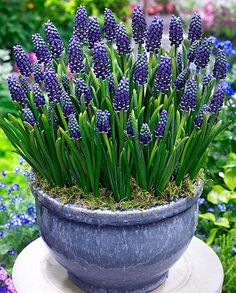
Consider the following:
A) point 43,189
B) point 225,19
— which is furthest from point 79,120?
point 225,19

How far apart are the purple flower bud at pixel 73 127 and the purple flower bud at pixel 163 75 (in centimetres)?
23

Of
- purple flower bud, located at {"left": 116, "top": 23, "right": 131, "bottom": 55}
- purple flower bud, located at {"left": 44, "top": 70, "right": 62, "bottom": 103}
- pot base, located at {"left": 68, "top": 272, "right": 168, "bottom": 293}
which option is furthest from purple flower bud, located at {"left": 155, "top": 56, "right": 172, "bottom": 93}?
pot base, located at {"left": 68, "top": 272, "right": 168, "bottom": 293}

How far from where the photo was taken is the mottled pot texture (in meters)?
1.58

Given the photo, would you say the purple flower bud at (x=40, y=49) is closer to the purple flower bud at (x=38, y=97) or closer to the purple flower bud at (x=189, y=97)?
the purple flower bud at (x=38, y=97)

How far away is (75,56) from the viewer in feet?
5.26

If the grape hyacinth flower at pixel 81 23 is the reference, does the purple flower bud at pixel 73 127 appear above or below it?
below

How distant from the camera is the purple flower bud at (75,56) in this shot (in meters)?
1.60

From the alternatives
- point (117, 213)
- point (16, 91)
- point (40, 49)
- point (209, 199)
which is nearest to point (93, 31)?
point (40, 49)

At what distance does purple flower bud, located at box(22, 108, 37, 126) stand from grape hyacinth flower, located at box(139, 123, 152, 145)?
0.92 feet

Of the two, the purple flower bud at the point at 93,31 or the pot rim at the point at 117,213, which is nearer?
the pot rim at the point at 117,213

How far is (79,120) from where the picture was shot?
5.05 ft

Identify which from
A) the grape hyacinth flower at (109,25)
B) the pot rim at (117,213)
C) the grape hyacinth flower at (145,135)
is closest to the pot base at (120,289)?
the pot rim at (117,213)

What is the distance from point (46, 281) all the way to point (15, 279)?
0.30ft

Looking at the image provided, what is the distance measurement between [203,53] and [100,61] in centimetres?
29
